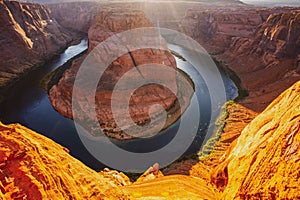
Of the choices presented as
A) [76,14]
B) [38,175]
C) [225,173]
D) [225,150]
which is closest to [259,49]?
[225,150]

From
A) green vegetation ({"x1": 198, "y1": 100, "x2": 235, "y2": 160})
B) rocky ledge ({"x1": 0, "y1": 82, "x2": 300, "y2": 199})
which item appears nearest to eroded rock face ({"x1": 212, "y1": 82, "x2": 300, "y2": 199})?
rocky ledge ({"x1": 0, "y1": 82, "x2": 300, "y2": 199})

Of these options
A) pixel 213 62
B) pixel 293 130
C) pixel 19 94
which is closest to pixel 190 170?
pixel 293 130

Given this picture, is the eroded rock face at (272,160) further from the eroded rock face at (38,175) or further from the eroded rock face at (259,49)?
the eroded rock face at (259,49)

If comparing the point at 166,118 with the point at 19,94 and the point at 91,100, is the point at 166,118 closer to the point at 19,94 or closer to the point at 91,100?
the point at 91,100

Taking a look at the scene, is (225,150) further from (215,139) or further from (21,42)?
(21,42)

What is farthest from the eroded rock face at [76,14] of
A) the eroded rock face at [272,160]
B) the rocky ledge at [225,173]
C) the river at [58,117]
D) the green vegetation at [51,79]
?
the eroded rock face at [272,160]
